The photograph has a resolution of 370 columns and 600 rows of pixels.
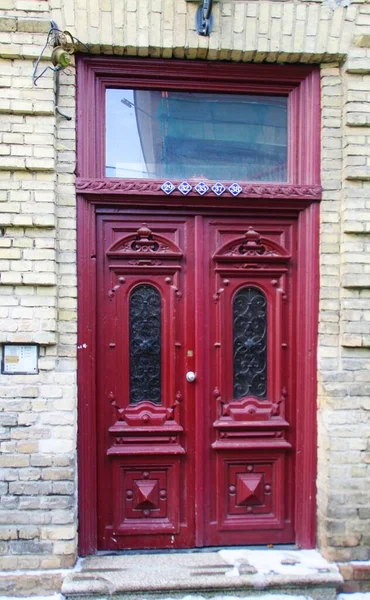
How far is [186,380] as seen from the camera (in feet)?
12.7

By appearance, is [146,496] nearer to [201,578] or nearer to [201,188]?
[201,578]

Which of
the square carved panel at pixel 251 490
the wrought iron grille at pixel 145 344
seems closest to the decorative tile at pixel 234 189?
the wrought iron grille at pixel 145 344

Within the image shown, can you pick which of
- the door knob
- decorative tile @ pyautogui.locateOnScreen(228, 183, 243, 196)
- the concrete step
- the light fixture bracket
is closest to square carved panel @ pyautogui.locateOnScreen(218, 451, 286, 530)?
the concrete step

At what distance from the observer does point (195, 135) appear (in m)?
3.89

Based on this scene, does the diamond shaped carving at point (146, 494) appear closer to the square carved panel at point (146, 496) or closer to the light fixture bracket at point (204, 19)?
the square carved panel at point (146, 496)

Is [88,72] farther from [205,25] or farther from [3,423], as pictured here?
[3,423]

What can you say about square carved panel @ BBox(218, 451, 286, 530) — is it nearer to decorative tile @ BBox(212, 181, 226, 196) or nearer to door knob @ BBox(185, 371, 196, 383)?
door knob @ BBox(185, 371, 196, 383)

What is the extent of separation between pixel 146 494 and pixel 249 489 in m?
0.78

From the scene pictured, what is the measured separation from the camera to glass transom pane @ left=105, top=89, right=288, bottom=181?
3.84 metres

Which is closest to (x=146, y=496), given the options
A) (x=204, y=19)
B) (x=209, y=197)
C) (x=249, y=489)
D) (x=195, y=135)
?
(x=249, y=489)

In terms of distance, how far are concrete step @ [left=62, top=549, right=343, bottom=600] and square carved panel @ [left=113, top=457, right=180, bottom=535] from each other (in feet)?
0.76

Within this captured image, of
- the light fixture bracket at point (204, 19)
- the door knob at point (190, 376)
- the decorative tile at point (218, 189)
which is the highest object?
the light fixture bracket at point (204, 19)

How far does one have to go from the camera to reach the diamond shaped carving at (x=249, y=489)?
12.8 feet

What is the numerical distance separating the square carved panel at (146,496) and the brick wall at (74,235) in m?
0.42
